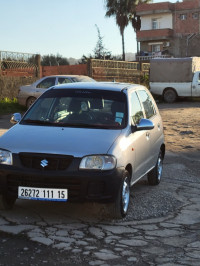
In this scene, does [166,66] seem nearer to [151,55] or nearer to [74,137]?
[74,137]

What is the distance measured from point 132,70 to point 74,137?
25.7 meters

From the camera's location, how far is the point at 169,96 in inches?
1102

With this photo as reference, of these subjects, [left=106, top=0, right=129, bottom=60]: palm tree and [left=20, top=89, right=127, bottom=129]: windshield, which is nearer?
[left=20, top=89, right=127, bottom=129]: windshield

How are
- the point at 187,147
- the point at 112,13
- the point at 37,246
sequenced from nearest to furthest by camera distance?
the point at 37,246 < the point at 187,147 < the point at 112,13

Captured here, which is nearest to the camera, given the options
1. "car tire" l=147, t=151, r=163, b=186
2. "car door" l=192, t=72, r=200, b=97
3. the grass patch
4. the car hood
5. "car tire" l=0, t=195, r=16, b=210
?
the car hood

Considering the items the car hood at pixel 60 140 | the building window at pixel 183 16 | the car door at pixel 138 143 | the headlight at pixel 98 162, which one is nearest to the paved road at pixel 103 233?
the car door at pixel 138 143

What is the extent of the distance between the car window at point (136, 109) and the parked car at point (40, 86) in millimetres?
11780

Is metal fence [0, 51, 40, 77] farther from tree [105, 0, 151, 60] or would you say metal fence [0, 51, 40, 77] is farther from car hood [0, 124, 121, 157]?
tree [105, 0, 151, 60]

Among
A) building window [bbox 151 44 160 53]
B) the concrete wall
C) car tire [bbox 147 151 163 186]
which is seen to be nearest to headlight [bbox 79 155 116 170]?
car tire [bbox 147 151 163 186]

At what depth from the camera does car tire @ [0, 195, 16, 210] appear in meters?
6.07

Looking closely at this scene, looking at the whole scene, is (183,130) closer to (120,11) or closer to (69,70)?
(69,70)

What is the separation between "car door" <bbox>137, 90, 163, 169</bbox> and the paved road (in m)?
0.57

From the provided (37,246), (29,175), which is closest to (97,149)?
(29,175)

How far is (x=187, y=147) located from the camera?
12.7 m
